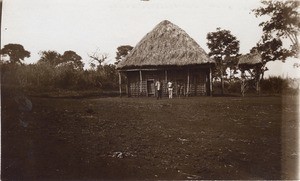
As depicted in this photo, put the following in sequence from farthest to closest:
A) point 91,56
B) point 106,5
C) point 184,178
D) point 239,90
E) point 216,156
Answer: point 239,90 → point 91,56 → point 106,5 → point 216,156 → point 184,178

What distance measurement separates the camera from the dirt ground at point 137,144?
11.7 feet

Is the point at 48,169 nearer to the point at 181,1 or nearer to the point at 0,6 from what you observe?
the point at 0,6

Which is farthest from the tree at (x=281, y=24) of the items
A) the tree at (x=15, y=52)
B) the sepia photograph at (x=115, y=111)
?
the tree at (x=15, y=52)

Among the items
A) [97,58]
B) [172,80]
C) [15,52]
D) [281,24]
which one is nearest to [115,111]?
[97,58]

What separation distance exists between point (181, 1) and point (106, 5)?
922 mm

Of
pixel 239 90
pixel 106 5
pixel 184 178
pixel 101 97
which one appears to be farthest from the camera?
pixel 239 90

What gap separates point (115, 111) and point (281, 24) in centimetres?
255

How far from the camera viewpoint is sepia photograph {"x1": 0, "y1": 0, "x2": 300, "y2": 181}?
3.67 meters

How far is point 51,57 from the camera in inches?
174

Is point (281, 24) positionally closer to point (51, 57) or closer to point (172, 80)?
point (51, 57)

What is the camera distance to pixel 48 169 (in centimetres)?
362

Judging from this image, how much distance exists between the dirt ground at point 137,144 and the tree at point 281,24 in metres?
0.63

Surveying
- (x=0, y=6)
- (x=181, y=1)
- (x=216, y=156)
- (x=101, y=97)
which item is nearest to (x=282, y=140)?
(x=216, y=156)

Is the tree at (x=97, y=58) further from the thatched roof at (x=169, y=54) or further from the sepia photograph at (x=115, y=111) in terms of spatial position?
the thatched roof at (x=169, y=54)
